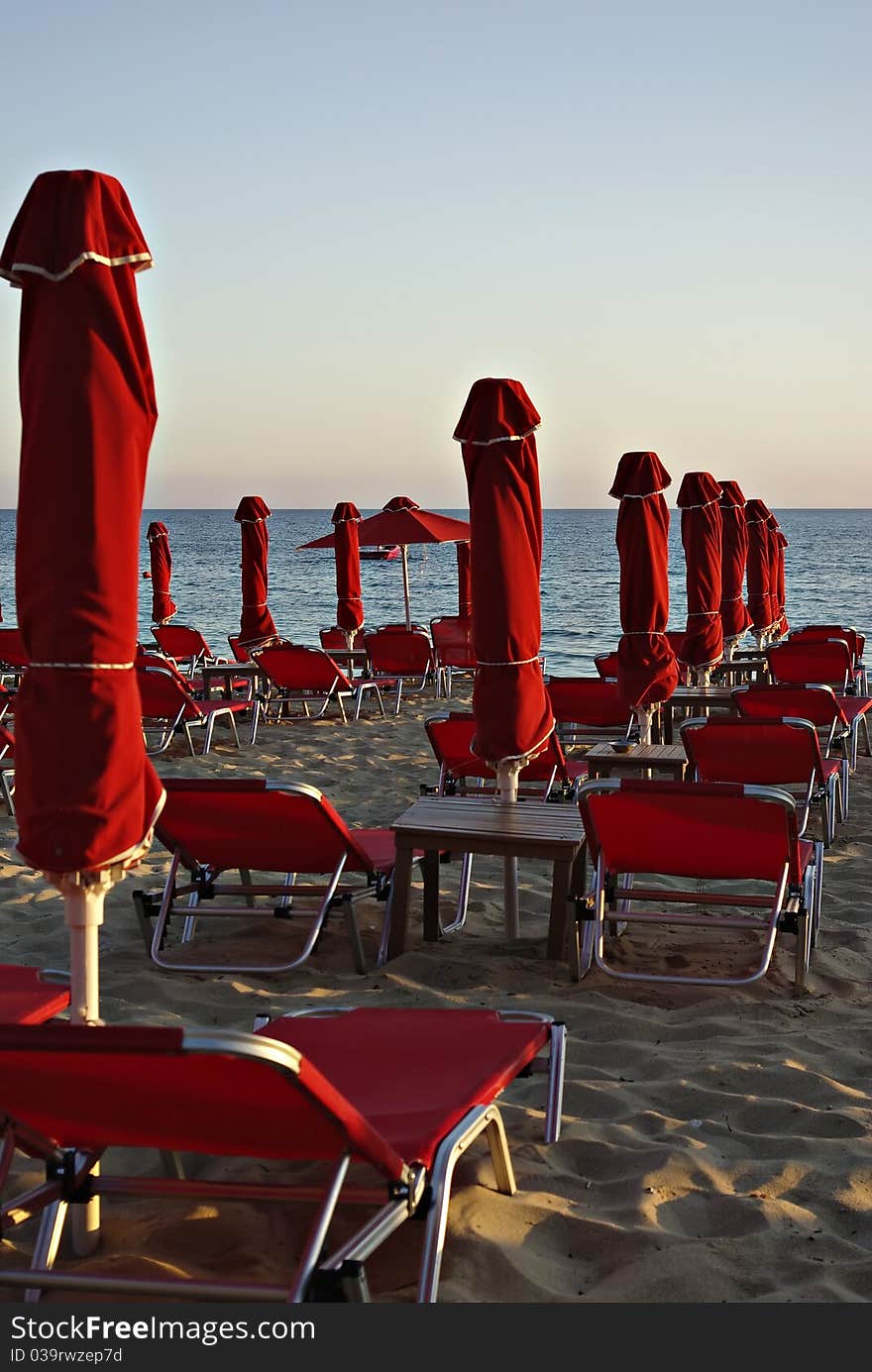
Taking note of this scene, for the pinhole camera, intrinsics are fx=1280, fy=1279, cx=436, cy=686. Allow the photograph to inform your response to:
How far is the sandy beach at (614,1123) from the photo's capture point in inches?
99.5

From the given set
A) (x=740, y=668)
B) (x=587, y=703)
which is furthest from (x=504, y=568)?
(x=740, y=668)

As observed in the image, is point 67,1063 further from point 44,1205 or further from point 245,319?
point 245,319

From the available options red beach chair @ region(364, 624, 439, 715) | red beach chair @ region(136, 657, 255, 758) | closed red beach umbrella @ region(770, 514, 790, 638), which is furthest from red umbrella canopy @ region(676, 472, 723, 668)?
closed red beach umbrella @ region(770, 514, 790, 638)

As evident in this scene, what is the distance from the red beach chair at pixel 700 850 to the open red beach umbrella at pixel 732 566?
7.47 metres

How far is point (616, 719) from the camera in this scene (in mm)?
8781

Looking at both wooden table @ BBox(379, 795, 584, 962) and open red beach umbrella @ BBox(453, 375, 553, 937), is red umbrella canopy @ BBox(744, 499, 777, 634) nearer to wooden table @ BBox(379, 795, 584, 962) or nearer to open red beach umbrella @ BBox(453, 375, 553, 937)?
open red beach umbrella @ BBox(453, 375, 553, 937)

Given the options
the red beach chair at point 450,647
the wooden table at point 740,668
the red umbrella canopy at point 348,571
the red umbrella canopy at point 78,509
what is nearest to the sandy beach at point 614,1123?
the red umbrella canopy at point 78,509

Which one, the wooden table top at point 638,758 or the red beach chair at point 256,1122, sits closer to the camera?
the red beach chair at point 256,1122

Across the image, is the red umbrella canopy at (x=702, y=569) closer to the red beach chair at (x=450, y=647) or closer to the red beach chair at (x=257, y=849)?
the red beach chair at (x=450, y=647)

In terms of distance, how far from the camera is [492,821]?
470 cm

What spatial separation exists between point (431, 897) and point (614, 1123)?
1.78m

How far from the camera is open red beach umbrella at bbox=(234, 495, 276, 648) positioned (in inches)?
523

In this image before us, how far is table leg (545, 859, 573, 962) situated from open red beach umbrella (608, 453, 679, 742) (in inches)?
120

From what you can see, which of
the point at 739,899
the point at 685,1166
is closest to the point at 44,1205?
the point at 685,1166
